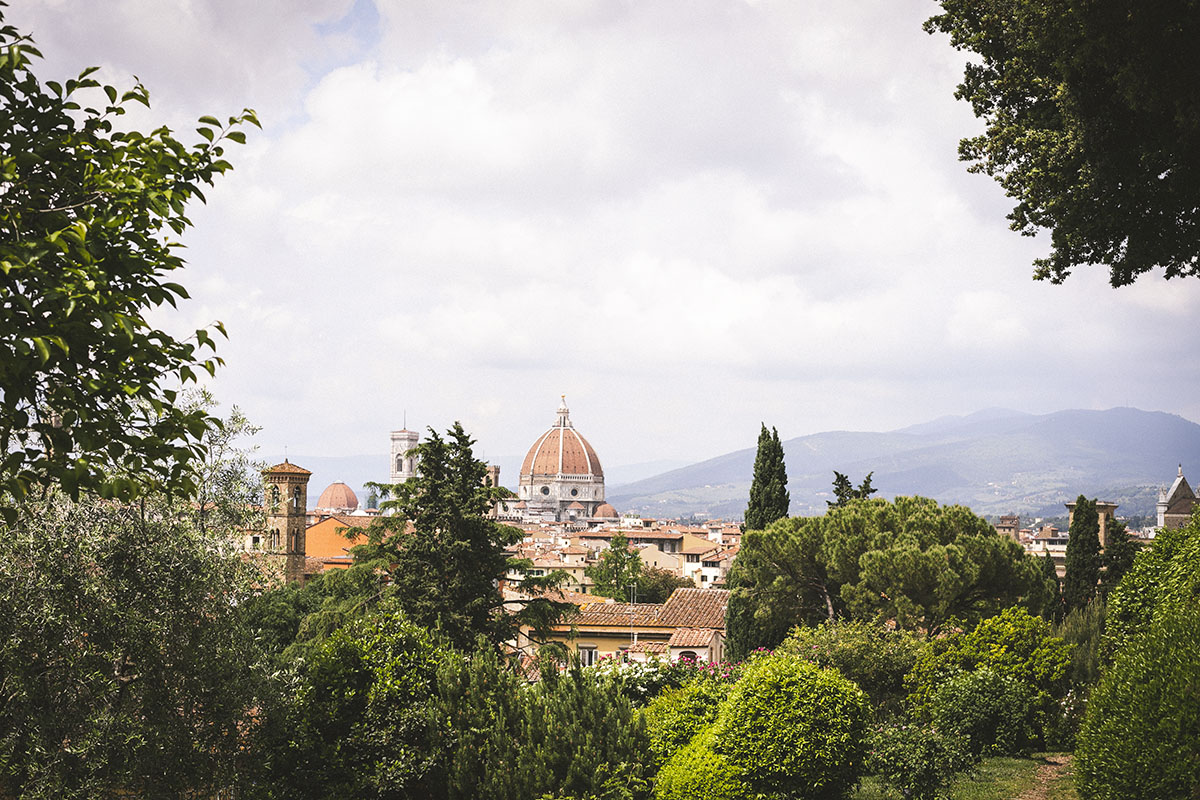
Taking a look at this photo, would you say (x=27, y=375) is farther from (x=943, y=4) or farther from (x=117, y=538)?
(x=943, y=4)

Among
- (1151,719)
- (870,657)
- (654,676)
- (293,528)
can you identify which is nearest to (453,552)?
(654,676)

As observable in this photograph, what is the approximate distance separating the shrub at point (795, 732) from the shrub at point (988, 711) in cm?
463

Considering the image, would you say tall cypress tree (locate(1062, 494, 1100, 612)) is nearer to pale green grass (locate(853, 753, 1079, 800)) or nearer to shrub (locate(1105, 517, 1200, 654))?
pale green grass (locate(853, 753, 1079, 800))

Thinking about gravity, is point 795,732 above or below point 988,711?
above

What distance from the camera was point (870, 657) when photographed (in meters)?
18.5

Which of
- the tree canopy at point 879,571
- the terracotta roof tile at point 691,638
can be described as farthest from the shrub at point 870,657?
the terracotta roof tile at point 691,638

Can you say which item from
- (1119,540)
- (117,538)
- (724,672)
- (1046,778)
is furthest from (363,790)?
(1119,540)

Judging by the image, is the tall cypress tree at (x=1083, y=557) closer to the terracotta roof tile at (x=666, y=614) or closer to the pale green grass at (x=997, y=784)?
the terracotta roof tile at (x=666, y=614)

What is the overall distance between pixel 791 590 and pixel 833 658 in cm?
764

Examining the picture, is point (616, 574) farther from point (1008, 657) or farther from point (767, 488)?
point (1008, 657)

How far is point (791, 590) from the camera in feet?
85.3

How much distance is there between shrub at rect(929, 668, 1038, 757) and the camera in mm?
16094

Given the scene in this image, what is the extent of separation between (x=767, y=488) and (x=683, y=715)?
59.3ft

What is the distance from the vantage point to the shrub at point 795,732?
458 inches
